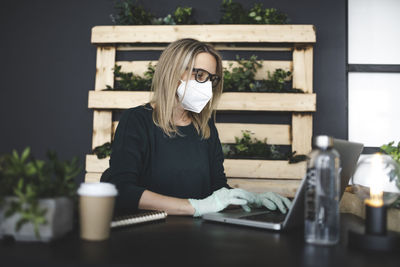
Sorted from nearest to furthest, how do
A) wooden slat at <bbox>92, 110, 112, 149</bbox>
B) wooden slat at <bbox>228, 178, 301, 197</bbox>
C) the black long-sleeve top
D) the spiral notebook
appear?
the spiral notebook → the black long-sleeve top → wooden slat at <bbox>228, 178, 301, 197</bbox> → wooden slat at <bbox>92, 110, 112, 149</bbox>

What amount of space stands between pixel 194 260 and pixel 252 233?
32 cm

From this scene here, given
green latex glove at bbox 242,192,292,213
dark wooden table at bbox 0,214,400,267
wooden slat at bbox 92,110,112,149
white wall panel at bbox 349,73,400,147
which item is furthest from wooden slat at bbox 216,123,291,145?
dark wooden table at bbox 0,214,400,267

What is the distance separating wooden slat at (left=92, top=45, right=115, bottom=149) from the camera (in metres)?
2.89

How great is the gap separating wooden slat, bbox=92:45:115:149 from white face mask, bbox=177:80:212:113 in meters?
1.23

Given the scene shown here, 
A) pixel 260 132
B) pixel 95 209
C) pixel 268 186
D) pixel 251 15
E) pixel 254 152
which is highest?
pixel 251 15

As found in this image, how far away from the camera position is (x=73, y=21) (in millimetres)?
3158

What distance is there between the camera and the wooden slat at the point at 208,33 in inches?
109

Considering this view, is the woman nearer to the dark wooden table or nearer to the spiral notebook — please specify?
the spiral notebook

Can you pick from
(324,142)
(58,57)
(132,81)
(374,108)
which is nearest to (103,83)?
(132,81)

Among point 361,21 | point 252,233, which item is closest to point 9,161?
point 252,233

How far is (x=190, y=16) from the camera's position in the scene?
304 cm

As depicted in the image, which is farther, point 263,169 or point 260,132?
point 260,132

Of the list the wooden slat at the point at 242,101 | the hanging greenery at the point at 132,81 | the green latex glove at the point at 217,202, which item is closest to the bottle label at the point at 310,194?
the green latex glove at the point at 217,202

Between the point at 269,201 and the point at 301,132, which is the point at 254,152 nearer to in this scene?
the point at 301,132
